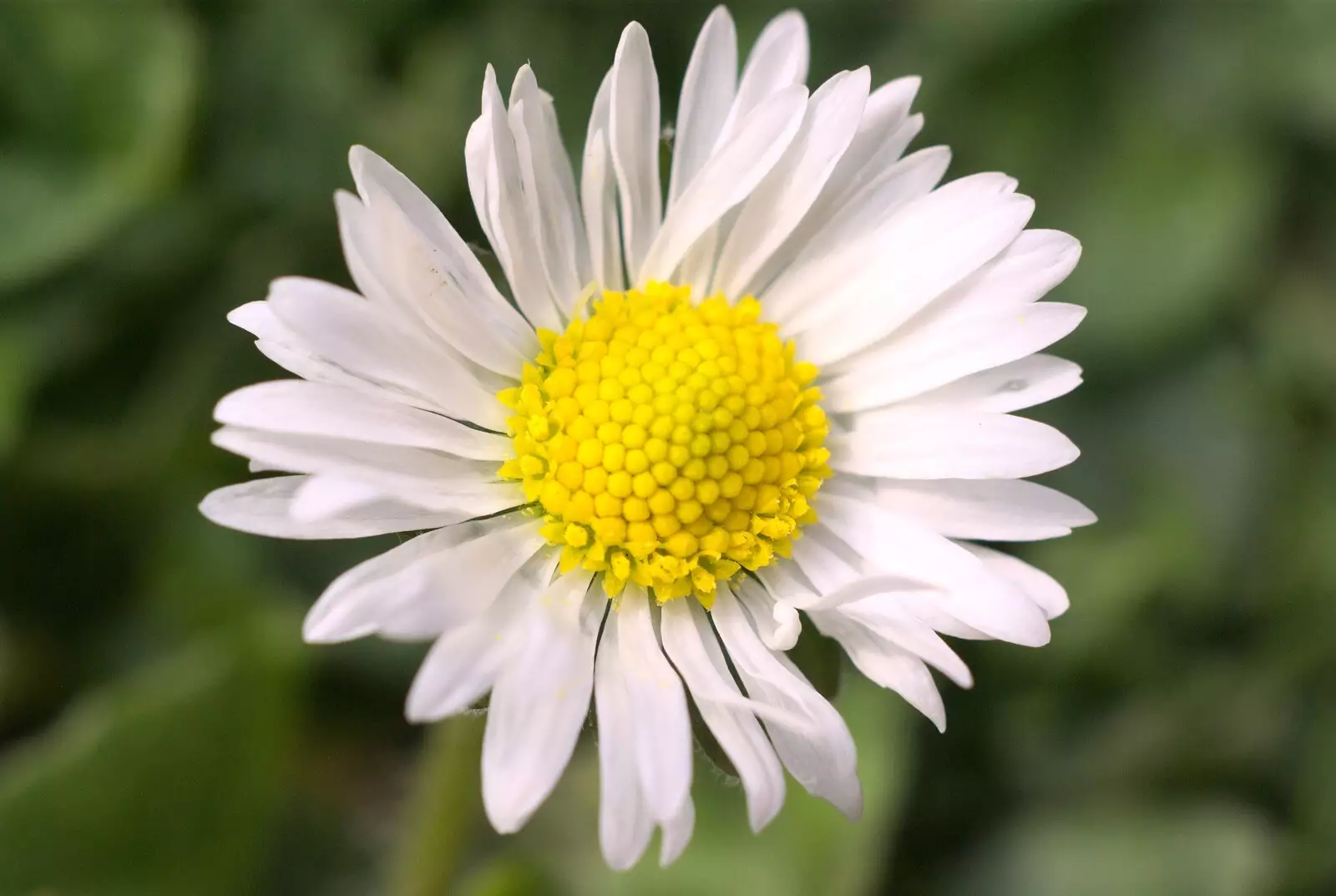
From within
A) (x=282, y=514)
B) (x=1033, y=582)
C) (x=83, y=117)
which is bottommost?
(x=1033, y=582)

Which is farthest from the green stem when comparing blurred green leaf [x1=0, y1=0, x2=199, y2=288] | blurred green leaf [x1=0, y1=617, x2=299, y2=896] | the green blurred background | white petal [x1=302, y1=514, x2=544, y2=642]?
blurred green leaf [x1=0, y1=0, x2=199, y2=288]

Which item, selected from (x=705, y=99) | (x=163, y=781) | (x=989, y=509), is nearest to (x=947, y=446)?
(x=989, y=509)

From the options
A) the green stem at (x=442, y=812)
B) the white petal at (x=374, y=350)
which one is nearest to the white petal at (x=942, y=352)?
the white petal at (x=374, y=350)

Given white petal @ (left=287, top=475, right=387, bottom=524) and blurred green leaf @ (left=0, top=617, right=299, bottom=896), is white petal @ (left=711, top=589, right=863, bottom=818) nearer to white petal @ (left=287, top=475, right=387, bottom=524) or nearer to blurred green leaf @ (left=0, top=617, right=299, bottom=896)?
white petal @ (left=287, top=475, right=387, bottom=524)

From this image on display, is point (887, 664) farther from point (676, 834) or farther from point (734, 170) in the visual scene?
point (734, 170)

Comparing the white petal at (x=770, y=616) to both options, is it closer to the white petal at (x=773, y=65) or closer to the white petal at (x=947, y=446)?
the white petal at (x=947, y=446)

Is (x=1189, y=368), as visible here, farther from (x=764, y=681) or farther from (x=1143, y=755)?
(x=764, y=681)
